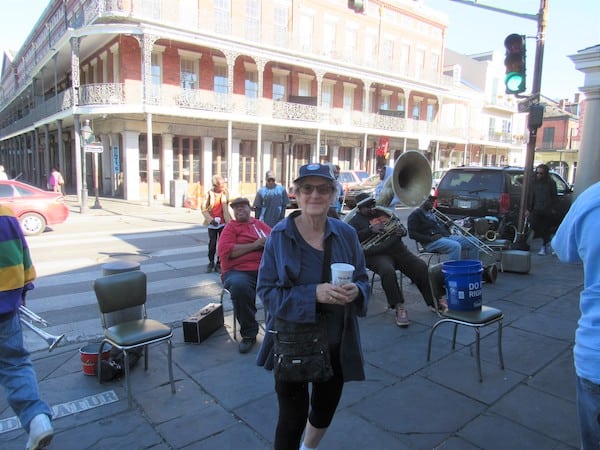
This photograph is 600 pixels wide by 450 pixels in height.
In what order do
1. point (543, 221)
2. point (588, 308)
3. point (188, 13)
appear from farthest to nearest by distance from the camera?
1. point (188, 13)
2. point (543, 221)
3. point (588, 308)

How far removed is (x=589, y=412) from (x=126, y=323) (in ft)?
10.5

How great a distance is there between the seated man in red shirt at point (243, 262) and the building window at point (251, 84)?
19957 mm

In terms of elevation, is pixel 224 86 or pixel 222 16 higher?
pixel 222 16

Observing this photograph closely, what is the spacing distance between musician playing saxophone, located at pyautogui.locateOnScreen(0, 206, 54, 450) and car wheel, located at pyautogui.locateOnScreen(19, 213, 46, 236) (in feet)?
30.9

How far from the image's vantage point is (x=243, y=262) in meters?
4.71

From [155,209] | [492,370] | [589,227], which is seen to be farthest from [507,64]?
[155,209]

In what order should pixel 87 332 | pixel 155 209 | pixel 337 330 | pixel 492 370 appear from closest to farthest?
pixel 337 330 < pixel 492 370 < pixel 87 332 < pixel 155 209

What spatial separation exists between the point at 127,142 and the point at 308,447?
19.6 m

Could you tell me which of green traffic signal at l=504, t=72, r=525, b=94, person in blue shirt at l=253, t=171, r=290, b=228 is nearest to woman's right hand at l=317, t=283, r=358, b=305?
person in blue shirt at l=253, t=171, r=290, b=228

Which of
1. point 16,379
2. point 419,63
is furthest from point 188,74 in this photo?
point 16,379

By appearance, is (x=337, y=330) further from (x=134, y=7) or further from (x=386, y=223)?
(x=134, y=7)

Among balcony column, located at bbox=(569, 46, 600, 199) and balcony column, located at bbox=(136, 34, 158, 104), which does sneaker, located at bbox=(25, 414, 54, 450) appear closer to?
balcony column, located at bbox=(569, 46, 600, 199)

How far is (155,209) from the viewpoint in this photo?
55.8ft

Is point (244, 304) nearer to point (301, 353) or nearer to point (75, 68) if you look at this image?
point (301, 353)
